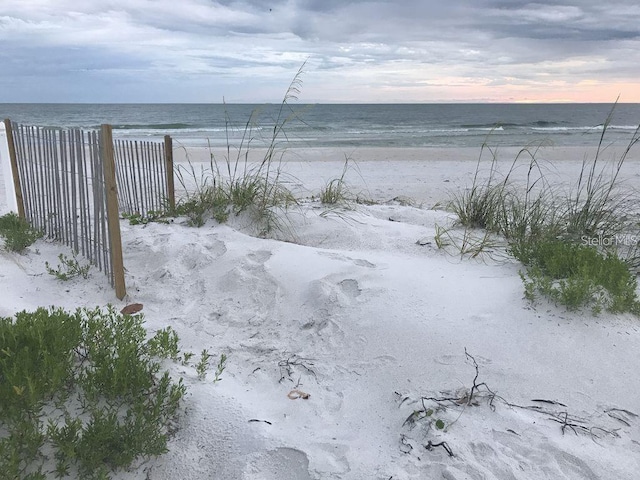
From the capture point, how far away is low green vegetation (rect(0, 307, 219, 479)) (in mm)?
1837

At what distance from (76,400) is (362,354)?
1414mm

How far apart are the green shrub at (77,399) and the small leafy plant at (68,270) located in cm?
134

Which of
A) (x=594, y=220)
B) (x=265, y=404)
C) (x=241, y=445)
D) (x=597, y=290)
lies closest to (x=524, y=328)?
(x=597, y=290)

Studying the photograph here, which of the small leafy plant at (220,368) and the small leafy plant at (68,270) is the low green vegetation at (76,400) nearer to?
the small leafy plant at (220,368)

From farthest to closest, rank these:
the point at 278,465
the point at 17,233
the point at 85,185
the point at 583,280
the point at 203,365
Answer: the point at 17,233 < the point at 85,185 < the point at 583,280 < the point at 203,365 < the point at 278,465

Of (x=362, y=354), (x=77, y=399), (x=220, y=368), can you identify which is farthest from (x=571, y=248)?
(x=77, y=399)

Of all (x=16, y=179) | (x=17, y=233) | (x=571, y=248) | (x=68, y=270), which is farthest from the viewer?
(x=16, y=179)

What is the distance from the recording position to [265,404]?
2.34 m

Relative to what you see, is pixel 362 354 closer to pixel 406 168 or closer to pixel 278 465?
pixel 278 465

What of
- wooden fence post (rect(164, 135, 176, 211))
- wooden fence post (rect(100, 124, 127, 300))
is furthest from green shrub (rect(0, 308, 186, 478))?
wooden fence post (rect(164, 135, 176, 211))

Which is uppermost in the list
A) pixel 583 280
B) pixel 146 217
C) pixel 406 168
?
pixel 583 280

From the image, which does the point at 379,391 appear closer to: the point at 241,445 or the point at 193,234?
the point at 241,445

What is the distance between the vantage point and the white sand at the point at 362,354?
1987mm

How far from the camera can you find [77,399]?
211 cm
